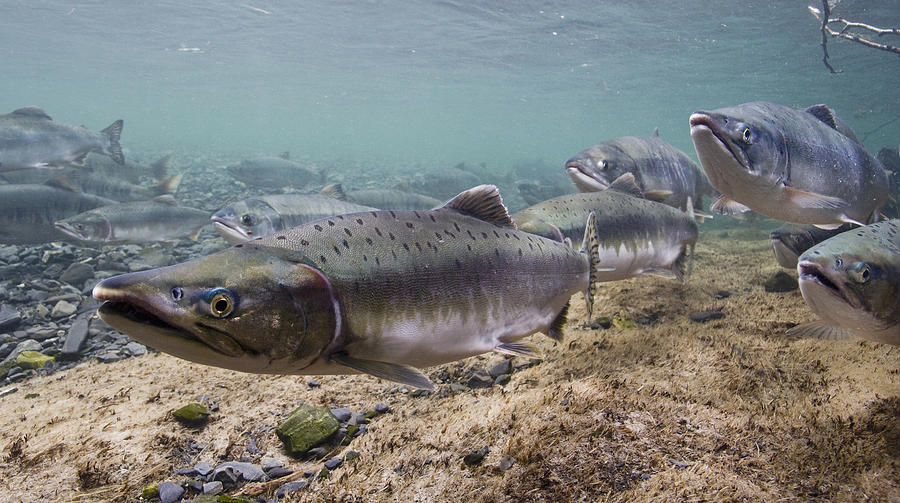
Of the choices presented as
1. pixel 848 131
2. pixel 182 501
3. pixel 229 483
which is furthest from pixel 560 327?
pixel 848 131

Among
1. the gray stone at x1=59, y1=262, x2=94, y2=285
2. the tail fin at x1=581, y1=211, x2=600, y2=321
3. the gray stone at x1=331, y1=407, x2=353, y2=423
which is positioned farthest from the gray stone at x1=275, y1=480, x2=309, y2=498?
the gray stone at x1=59, y1=262, x2=94, y2=285

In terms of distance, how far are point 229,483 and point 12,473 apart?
1.26m

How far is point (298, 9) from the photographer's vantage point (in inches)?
1110

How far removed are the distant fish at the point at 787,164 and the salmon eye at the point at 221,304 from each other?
3352 mm

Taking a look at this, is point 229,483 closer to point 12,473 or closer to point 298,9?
point 12,473

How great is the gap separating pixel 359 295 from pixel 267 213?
4.84 metres

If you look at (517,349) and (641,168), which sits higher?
(641,168)

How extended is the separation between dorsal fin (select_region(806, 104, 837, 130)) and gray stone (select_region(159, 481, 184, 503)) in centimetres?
601

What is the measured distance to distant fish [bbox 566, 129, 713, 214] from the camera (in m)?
5.86

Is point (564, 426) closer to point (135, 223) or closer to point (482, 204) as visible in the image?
point (482, 204)

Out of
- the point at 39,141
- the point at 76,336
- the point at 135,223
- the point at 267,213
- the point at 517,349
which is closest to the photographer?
the point at 517,349

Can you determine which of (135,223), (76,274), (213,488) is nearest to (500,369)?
(213,488)

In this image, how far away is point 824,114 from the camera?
14.6 feet

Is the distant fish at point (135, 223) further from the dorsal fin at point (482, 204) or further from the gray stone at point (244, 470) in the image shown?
the dorsal fin at point (482, 204)
